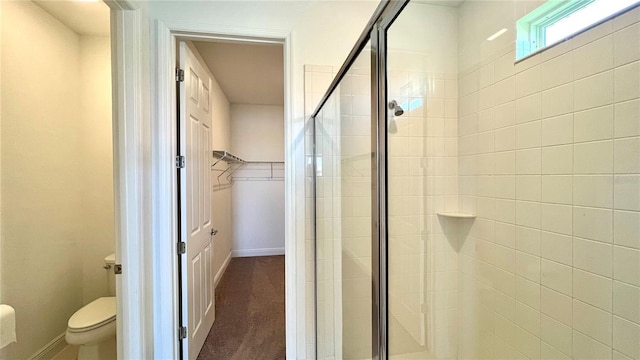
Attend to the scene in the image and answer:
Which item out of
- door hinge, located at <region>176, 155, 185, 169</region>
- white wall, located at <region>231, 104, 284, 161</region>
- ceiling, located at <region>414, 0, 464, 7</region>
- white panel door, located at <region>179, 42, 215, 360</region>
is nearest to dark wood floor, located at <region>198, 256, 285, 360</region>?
white panel door, located at <region>179, 42, 215, 360</region>

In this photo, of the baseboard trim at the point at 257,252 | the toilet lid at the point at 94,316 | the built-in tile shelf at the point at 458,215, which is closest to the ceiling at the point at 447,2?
the built-in tile shelf at the point at 458,215

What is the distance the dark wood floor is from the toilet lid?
70 centimetres

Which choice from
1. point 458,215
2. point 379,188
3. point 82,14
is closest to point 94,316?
point 379,188

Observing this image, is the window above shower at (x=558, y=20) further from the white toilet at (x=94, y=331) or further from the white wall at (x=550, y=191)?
the white toilet at (x=94, y=331)

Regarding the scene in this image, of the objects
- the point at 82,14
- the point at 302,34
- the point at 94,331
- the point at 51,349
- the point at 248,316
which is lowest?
the point at 248,316

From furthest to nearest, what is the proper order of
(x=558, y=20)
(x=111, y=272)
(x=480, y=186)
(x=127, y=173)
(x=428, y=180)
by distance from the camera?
1. (x=111, y=272)
2. (x=428, y=180)
3. (x=480, y=186)
4. (x=127, y=173)
5. (x=558, y=20)

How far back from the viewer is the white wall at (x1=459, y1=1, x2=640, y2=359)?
0.86 meters

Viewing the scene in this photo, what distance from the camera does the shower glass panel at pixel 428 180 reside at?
137cm

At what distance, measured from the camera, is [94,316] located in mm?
1636

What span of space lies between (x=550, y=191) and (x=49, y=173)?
3.13 metres

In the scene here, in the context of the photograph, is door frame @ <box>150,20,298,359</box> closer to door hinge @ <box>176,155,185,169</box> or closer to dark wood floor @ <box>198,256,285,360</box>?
door hinge @ <box>176,155,185,169</box>

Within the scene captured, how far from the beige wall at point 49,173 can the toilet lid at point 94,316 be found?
1.08 ft

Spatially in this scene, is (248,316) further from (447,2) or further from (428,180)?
(447,2)

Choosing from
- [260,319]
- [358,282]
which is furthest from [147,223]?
[260,319]
